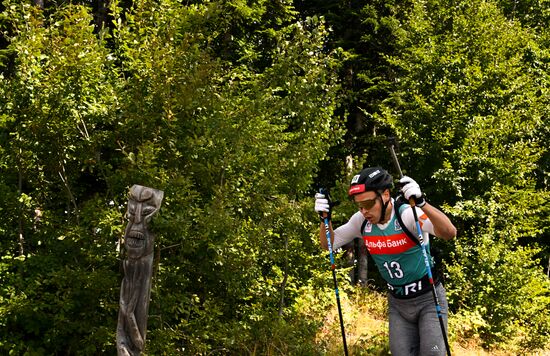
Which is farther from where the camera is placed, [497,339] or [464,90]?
[464,90]

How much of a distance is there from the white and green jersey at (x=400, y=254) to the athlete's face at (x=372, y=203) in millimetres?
106

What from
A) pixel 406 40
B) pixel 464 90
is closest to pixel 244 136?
pixel 464 90

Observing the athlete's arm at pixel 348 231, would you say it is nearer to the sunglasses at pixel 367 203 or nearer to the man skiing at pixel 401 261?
the man skiing at pixel 401 261

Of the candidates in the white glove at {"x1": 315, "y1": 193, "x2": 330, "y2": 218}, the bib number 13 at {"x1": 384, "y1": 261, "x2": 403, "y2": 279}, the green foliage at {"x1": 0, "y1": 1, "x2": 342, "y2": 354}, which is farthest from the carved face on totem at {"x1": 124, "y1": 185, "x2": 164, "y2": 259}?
the bib number 13 at {"x1": 384, "y1": 261, "x2": 403, "y2": 279}

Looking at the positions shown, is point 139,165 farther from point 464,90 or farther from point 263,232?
point 464,90

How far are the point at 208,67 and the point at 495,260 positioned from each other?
9.73 meters

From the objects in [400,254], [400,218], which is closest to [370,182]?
[400,218]

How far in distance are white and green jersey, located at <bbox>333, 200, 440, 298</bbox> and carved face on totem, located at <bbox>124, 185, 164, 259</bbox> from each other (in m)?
2.56

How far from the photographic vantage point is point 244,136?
25.7ft

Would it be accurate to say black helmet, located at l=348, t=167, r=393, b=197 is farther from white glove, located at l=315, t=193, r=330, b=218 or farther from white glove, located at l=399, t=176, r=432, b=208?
white glove, located at l=315, t=193, r=330, b=218

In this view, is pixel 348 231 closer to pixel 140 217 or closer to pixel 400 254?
pixel 400 254

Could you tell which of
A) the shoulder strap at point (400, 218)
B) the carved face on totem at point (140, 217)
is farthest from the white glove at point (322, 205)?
the carved face on totem at point (140, 217)

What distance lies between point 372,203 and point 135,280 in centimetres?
308

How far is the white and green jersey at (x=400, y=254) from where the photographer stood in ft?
16.8
